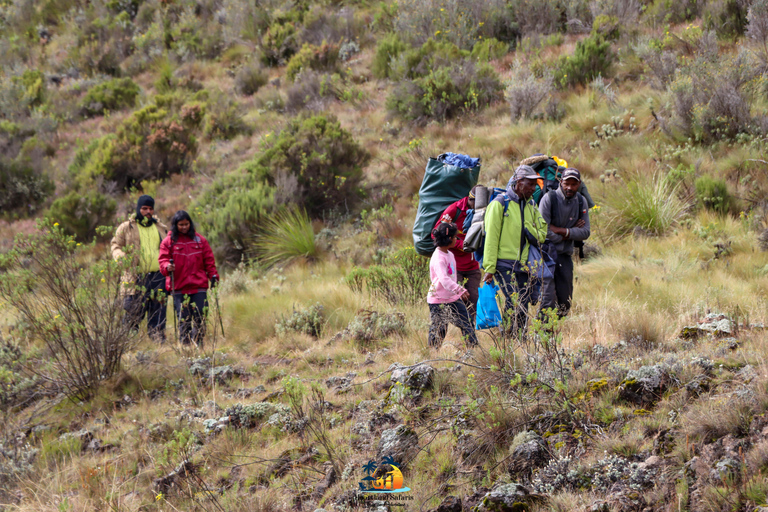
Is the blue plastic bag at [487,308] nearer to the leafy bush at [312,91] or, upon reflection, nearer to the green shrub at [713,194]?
the green shrub at [713,194]

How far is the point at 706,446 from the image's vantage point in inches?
112

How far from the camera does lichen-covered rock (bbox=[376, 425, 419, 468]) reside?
3504 millimetres

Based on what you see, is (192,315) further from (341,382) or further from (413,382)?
(413,382)

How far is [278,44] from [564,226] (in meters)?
15.0

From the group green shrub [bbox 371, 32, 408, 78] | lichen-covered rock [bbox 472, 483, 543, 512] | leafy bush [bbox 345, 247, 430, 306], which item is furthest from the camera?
green shrub [bbox 371, 32, 408, 78]

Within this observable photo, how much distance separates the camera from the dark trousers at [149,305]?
596 centimetres

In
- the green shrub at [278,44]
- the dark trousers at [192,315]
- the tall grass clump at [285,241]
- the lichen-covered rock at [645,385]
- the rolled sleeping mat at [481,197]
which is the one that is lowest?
the tall grass clump at [285,241]

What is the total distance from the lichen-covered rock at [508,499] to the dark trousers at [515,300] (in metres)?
1.07

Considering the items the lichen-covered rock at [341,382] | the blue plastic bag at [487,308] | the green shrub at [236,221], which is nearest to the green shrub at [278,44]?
the green shrub at [236,221]

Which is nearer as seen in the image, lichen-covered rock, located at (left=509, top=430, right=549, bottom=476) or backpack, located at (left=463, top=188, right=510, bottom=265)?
lichen-covered rock, located at (left=509, top=430, right=549, bottom=476)

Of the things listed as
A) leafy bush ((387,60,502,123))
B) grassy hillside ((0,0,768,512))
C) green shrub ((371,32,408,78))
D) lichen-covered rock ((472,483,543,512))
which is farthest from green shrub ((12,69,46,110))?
lichen-covered rock ((472,483,543,512))

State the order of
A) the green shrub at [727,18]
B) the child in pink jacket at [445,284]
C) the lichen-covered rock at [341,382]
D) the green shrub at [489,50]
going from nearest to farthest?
1. the lichen-covered rock at [341,382]
2. the child in pink jacket at [445,284]
3. the green shrub at [727,18]
4. the green shrub at [489,50]

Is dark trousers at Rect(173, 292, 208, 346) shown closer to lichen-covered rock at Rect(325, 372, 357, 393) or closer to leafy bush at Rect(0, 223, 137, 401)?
leafy bush at Rect(0, 223, 137, 401)

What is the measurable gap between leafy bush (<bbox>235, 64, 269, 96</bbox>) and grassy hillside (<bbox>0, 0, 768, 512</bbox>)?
10 cm
